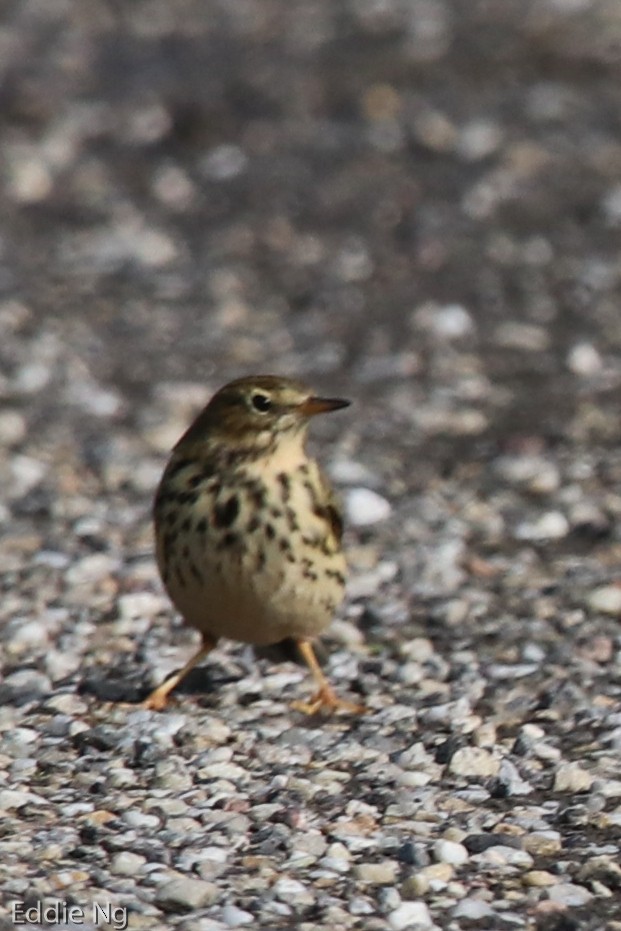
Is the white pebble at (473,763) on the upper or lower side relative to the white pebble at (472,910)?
upper

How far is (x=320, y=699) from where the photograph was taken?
6953 mm

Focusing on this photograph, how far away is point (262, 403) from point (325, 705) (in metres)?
1.00

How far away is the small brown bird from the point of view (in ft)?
21.4

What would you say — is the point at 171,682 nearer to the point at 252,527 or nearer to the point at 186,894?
the point at 252,527

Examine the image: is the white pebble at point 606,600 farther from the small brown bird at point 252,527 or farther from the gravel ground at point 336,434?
the small brown bird at point 252,527

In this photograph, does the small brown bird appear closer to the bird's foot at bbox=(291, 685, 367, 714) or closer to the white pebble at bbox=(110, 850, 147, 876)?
the bird's foot at bbox=(291, 685, 367, 714)

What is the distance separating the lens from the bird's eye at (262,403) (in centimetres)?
680

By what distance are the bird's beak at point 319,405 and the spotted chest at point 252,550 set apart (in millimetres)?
186

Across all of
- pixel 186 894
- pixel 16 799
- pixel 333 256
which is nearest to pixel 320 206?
pixel 333 256

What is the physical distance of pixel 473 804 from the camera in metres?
6.18

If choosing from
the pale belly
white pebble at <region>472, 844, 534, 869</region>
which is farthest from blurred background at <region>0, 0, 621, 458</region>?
white pebble at <region>472, 844, 534, 869</region>

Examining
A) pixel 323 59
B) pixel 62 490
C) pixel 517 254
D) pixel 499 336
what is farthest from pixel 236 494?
pixel 323 59

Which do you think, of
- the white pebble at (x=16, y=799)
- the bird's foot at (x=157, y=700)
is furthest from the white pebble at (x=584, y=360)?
the white pebble at (x=16, y=799)

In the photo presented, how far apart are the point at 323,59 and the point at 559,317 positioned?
4209mm
